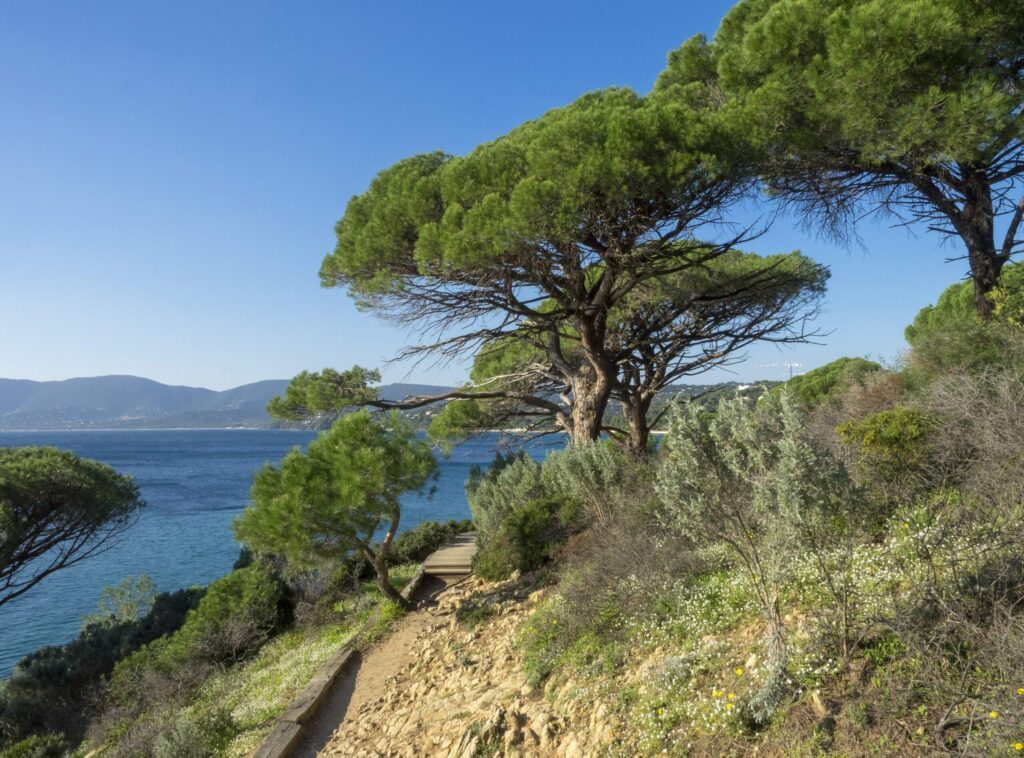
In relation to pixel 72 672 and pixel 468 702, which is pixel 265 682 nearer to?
pixel 468 702

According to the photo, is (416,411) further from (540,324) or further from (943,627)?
(943,627)

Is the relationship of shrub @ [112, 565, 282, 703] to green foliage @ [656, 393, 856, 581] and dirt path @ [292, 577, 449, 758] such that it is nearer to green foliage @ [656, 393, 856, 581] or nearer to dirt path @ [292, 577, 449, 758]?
dirt path @ [292, 577, 449, 758]

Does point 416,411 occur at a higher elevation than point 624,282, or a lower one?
lower

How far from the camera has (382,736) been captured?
5.49 metres

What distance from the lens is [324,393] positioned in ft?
38.3

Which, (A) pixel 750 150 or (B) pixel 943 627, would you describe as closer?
(B) pixel 943 627

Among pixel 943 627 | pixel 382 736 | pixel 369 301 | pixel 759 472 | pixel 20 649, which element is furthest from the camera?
pixel 20 649

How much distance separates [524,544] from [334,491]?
294 cm

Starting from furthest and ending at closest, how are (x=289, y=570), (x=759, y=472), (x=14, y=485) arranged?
(x=14, y=485) < (x=289, y=570) < (x=759, y=472)

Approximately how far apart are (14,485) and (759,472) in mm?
15298

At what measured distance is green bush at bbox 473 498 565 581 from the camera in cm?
897

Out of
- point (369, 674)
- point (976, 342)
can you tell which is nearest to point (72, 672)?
point (369, 674)

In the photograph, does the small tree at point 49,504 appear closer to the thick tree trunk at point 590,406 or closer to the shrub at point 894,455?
the thick tree trunk at point 590,406

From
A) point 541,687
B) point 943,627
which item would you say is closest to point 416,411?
point 541,687
